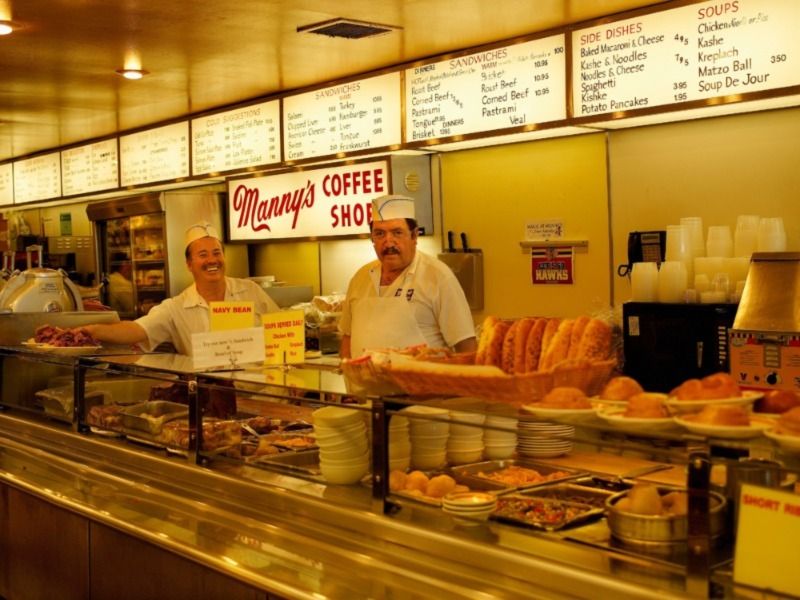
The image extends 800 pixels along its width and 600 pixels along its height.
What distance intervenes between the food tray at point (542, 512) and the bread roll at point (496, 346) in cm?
34

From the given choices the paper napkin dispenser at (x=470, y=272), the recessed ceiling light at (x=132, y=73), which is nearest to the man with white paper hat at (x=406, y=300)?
the paper napkin dispenser at (x=470, y=272)

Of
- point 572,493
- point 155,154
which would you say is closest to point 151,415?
point 572,493

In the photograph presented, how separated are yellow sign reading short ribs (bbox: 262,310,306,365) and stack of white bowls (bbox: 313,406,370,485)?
63cm

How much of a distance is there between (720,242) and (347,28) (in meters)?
2.16

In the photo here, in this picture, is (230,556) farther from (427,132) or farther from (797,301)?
(427,132)

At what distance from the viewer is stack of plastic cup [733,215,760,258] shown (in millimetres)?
4355

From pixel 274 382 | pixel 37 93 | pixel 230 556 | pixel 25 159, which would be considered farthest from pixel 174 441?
pixel 25 159

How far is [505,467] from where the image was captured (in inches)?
104

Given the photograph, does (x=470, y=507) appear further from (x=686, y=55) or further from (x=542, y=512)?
(x=686, y=55)

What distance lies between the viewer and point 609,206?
5258mm

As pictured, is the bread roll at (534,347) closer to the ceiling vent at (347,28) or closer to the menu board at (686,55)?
the menu board at (686,55)

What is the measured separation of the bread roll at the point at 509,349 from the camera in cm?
239

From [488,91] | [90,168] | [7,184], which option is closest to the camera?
[488,91]

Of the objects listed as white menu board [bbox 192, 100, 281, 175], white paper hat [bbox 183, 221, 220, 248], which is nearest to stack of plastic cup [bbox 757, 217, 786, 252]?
white paper hat [bbox 183, 221, 220, 248]
